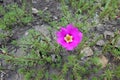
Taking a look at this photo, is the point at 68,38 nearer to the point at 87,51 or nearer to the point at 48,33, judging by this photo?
the point at 87,51

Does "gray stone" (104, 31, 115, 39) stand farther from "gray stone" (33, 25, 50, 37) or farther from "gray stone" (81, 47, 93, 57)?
"gray stone" (33, 25, 50, 37)

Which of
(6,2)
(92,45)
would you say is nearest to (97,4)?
(92,45)

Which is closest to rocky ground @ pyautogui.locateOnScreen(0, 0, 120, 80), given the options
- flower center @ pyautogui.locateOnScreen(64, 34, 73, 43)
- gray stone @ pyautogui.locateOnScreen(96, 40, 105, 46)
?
gray stone @ pyautogui.locateOnScreen(96, 40, 105, 46)

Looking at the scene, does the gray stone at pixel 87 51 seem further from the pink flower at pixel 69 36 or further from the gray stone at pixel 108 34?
the pink flower at pixel 69 36

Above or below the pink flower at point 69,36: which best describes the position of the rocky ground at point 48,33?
below


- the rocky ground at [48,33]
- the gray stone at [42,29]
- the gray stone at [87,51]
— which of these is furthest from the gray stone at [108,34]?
the gray stone at [42,29]

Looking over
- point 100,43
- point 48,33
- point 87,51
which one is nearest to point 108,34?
point 100,43

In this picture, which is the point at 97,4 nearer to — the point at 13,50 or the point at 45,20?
the point at 45,20
